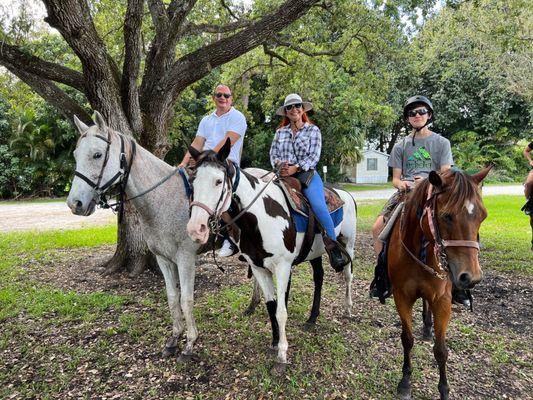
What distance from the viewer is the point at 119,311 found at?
5.09 metres

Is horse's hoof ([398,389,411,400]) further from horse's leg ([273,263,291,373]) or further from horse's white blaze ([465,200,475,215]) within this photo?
horse's white blaze ([465,200,475,215])

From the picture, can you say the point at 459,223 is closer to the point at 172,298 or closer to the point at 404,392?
the point at 404,392

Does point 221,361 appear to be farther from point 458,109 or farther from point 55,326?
point 458,109

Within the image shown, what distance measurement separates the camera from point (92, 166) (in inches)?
134

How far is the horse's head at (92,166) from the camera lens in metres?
3.33

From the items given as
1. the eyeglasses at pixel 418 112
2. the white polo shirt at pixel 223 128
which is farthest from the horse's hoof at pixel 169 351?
the eyeglasses at pixel 418 112

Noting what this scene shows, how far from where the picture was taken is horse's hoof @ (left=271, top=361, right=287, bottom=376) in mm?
3553

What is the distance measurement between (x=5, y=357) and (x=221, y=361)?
7.97 feet

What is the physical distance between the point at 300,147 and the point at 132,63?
3.31 metres

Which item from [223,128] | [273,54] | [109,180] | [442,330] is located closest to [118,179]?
[109,180]

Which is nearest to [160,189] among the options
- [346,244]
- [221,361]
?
[221,361]

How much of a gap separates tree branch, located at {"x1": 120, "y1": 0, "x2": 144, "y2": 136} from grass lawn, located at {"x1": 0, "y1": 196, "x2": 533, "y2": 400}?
2.78 m

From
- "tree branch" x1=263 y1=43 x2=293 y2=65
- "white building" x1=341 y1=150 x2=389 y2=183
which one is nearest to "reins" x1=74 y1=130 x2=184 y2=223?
"tree branch" x1=263 y1=43 x2=293 y2=65

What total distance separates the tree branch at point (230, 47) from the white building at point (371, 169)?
30.6m
